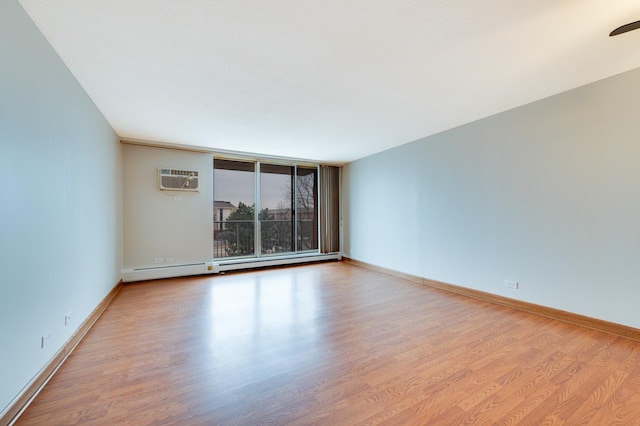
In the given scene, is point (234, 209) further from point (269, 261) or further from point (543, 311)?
point (543, 311)

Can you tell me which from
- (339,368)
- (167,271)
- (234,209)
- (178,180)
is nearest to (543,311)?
(339,368)

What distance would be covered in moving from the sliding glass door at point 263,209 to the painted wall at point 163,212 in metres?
0.37

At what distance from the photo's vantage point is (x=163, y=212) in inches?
188

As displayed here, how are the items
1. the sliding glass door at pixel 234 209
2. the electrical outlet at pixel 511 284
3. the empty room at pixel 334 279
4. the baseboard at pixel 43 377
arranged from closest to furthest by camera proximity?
1. the baseboard at pixel 43 377
2. the empty room at pixel 334 279
3. the electrical outlet at pixel 511 284
4. the sliding glass door at pixel 234 209

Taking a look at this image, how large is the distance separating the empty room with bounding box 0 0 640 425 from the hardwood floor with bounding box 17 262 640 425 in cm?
2

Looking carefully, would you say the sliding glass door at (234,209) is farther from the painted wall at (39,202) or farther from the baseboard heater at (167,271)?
the painted wall at (39,202)

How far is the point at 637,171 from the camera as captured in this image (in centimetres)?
246

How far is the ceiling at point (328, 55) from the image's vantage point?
1680 millimetres

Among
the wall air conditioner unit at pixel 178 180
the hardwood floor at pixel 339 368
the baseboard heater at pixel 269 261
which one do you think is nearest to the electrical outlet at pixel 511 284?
the hardwood floor at pixel 339 368

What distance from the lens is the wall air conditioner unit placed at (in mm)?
4707

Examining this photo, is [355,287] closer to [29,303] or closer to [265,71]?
[265,71]

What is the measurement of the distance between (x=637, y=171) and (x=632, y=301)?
4.11 feet

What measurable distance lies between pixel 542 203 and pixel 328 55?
3.00 m

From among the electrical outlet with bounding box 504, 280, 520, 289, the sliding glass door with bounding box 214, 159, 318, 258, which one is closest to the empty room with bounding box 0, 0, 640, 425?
the electrical outlet with bounding box 504, 280, 520, 289
